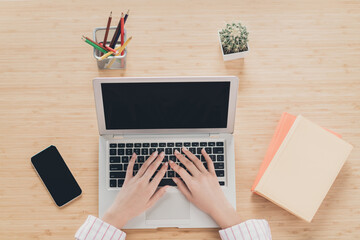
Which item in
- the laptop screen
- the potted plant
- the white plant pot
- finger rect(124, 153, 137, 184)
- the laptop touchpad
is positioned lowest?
the laptop touchpad

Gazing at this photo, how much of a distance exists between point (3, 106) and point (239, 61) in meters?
0.78

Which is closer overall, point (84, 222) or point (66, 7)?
point (84, 222)

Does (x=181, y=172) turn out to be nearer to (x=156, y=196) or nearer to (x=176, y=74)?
(x=156, y=196)

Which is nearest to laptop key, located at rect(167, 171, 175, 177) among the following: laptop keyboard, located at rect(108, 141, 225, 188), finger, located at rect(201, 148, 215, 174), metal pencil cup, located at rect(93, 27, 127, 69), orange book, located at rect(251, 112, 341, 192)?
laptop keyboard, located at rect(108, 141, 225, 188)

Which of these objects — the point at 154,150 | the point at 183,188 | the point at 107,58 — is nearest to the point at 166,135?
the point at 154,150

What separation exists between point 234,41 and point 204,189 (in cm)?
46

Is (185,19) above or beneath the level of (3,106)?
above

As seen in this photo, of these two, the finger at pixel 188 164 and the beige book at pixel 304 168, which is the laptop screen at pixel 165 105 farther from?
the beige book at pixel 304 168

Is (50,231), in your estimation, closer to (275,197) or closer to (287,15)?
(275,197)

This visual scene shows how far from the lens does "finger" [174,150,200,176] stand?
1.08 meters

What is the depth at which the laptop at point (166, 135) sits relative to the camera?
3.42 ft

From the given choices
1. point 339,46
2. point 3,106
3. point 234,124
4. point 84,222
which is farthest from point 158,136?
point 339,46

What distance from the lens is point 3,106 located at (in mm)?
1158

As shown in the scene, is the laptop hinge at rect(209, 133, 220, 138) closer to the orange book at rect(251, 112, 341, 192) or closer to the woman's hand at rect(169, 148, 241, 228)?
the woman's hand at rect(169, 148, 241, 228)
